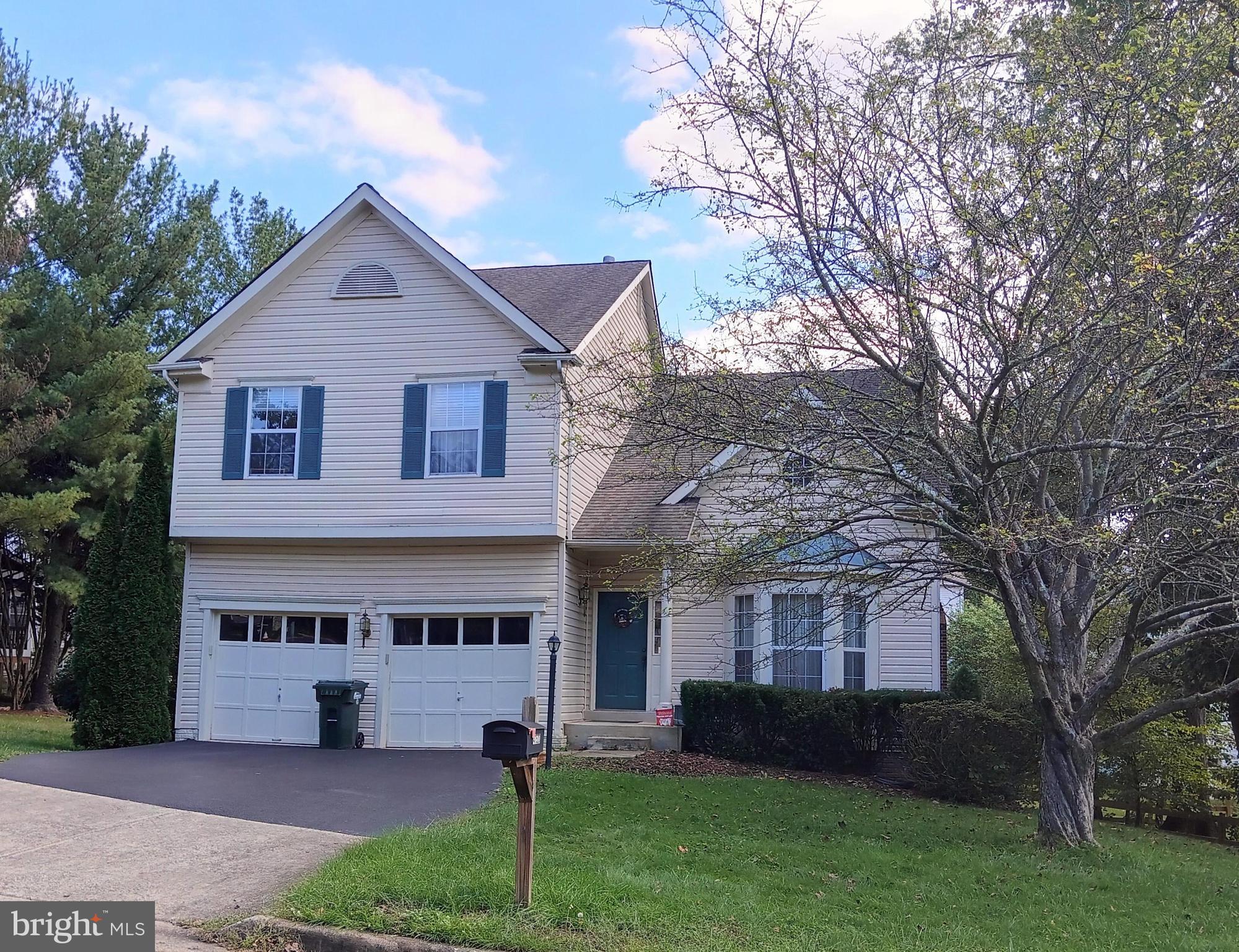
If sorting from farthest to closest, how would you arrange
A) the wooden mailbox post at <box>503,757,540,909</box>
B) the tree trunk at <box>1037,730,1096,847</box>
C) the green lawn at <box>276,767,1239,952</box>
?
the tree trunk at <box>1037,730,1096,847</box>, the wooden mailbox post at <box>503,757,540,909</box>, the green lawn at <box>276,767,1239,952</box>

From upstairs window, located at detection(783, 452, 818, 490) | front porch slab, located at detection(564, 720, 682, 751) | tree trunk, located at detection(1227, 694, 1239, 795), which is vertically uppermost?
upstairs window, located at detection(783, 452, 818, 490)

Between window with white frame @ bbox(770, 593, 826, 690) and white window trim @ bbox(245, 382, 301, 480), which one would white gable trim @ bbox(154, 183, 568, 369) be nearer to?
white window trim @ bbox(245, 382, 301, 480)

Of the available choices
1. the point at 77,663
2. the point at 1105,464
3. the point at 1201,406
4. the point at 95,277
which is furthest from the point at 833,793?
the point at 95,277

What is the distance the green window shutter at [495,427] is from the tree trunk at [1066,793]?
891cm

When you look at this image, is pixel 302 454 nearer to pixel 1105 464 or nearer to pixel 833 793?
pixel 833 793

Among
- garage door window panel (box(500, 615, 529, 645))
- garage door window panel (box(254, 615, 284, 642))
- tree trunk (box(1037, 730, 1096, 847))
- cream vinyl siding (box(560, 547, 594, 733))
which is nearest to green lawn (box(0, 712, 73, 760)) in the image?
garage door window panel (box(254, 615, 284, 642))

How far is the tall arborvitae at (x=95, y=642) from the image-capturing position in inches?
627

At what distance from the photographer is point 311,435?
57.3ft

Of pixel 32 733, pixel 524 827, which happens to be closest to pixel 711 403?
pixel 524 827

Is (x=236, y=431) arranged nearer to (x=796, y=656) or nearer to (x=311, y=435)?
(x=311, y=435)

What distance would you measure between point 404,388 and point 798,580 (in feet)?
26.6

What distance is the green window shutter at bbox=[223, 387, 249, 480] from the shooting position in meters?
17.5

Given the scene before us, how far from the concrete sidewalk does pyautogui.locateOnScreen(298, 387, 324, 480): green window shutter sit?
7138 mm

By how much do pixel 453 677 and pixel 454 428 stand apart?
152 inches
